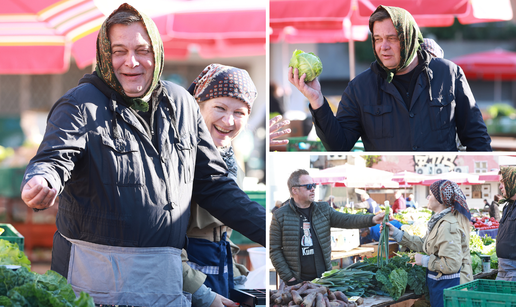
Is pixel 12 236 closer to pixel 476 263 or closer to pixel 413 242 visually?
pixel 413 242

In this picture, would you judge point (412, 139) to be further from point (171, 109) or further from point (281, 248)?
point (171, 109)

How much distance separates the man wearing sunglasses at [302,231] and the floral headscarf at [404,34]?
0.79m

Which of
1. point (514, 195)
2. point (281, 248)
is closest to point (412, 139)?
point (514, 195)

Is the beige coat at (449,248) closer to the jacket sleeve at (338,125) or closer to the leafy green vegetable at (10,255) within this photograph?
the jacket sleeve at (338,125)

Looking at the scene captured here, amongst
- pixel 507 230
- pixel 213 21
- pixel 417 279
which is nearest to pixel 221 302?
pixel 417 279

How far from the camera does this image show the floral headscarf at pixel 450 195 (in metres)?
2.11

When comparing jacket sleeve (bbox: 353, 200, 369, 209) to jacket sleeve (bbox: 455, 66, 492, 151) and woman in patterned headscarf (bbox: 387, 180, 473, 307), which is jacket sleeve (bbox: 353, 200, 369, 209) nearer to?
woman in patterned headscarf (bbox: 387, 180, 473, 307)

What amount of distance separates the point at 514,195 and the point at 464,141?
18.9 inches

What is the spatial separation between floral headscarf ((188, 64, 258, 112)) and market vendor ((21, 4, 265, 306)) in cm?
49

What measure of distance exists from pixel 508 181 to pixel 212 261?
1.42 metres

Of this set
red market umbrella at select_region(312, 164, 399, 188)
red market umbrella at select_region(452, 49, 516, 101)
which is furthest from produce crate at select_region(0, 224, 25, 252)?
red market umbrella at select_region(452, 49, 516, 101)

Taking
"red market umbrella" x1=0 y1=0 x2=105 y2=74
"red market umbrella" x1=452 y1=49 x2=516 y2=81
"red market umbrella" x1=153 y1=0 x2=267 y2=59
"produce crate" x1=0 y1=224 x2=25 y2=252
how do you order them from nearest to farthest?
1. "produce crate" x1=0 y1=224 x2=25 y2=252
2. "red market umbrella" x1=0 y1=0 x2=105 y2=74
3. "red market umbrella" x1=153 y1=0 x2=267 y2=59
4. "red market umbrella" x1=452 y1=49 x2=516 y2=81

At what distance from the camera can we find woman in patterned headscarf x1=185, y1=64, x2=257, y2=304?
8.23 ft

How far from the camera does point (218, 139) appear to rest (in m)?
2.70
